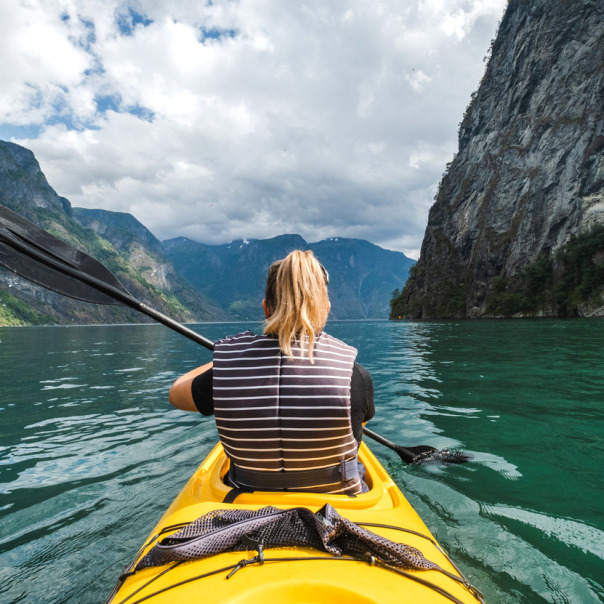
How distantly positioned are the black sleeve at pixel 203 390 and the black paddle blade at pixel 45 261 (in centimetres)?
241

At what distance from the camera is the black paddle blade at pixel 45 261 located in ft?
12.7

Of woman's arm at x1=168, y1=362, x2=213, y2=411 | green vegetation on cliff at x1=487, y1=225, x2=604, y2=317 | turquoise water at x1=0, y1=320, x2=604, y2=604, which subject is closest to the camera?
woman's arm at x1=168, y1=362, x2=213, y2=411

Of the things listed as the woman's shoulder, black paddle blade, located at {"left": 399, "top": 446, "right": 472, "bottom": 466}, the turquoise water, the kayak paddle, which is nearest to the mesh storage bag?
the woman's shoulder

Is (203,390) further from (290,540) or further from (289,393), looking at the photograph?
(290,540)

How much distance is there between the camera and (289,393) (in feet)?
7.72

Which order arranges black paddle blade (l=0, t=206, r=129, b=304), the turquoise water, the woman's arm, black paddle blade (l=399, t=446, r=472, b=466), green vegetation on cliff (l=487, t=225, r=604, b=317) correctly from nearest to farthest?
1. the woman's arm
2. the turquoise water
3. black paddle blade (l=0, t=206, r=129, b=304)
4. black paddle blade (l=399, t=446, r=472, b=466)
5. green vegetation on cliff (l=487, t=225, r=604, b=317)

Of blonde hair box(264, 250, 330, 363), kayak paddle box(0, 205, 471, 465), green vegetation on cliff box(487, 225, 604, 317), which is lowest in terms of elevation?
blonde hair box(264, 250, 330, 363)

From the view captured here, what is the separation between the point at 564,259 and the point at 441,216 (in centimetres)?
3731

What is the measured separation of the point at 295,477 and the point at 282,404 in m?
0.63

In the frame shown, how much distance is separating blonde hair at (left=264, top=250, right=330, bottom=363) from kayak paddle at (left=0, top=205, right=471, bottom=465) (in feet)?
5.07

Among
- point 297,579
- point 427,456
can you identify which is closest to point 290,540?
point 297,579

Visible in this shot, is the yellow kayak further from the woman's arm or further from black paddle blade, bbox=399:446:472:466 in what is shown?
black paddle blade, bbox=399:446:472:466

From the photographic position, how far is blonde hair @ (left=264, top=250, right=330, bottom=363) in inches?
95.3

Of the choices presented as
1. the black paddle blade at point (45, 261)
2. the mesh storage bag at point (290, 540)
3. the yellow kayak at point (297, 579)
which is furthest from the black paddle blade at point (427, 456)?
the black paddle blade at point (45, 261)
